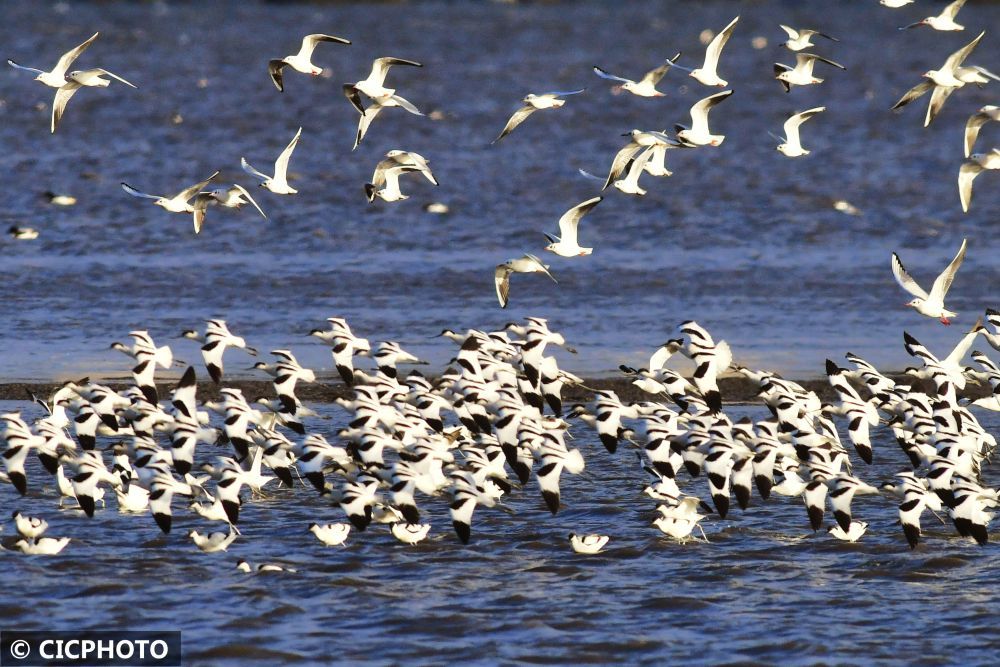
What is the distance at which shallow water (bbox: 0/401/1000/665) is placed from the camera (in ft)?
46.9

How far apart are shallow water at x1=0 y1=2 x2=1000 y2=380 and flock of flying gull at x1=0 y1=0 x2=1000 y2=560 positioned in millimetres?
3677

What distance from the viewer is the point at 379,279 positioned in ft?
92.8

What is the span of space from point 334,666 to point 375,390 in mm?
4526

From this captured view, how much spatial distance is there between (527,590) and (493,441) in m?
2.53

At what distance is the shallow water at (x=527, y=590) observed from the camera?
46.9 feet

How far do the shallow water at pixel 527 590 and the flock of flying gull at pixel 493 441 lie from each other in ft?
0.80

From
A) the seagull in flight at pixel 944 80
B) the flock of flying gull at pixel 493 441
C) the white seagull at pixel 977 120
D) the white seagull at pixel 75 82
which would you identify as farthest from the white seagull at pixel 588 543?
the white seagull at pixel 75 82

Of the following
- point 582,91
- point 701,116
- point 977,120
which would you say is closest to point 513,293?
point 582,91

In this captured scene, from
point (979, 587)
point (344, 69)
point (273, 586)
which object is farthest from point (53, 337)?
point (344, 69)

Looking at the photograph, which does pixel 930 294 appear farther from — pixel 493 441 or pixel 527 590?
pixel 527 590

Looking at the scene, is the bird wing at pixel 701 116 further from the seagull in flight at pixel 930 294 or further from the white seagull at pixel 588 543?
the white seagull at pixel 588 543

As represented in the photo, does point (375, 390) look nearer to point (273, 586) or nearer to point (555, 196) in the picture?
point (273, 586)

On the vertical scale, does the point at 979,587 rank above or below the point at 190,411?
below

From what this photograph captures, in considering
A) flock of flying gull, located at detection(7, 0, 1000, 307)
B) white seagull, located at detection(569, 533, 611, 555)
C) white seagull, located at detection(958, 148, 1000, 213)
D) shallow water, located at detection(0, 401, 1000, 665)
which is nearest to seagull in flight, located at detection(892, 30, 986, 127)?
flock of flying gull, located at detection(7, 0, 1000, 307)
